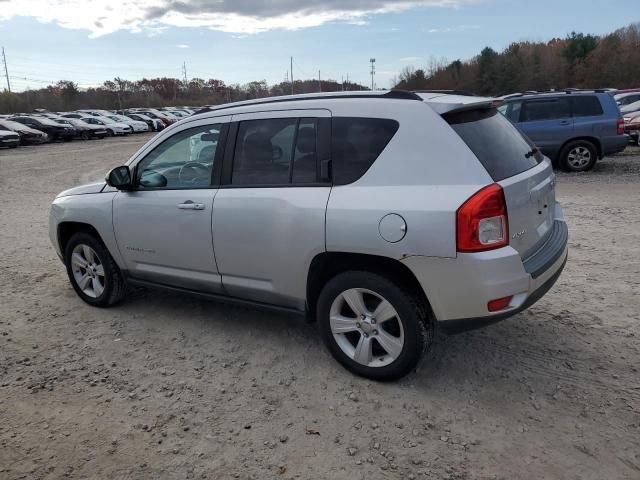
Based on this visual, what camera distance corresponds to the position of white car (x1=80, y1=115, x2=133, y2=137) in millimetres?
33594

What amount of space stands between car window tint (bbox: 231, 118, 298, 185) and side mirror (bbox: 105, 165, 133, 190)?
1.10m

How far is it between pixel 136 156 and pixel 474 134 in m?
2.80

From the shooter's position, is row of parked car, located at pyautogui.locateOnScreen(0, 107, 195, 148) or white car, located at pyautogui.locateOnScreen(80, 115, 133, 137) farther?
white car, located at pyautogui.locateOnScreen(80, 115, 133, 137)

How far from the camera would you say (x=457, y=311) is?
10.0ft

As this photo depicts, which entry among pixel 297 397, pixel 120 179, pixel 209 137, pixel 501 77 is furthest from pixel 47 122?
pixel 501 77

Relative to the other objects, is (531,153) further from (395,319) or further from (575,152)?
(575,152)

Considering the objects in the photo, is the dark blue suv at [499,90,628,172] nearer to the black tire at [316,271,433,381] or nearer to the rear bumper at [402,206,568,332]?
the rear bumper at [402,206,568,332]

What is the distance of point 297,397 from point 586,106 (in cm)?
1112

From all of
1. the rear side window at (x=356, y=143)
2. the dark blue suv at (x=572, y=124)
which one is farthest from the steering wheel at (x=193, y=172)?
the dark blue suv at (x=572, y=124)

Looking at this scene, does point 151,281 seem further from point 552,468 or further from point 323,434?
point 552,468

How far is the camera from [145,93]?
88.4 m

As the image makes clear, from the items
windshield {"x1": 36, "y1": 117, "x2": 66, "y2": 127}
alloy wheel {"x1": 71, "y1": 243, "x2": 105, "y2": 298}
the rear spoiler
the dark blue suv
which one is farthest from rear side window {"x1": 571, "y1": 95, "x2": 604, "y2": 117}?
windshield {"x1": 36, "y1": 117, "x2": 66, "y2": 127}

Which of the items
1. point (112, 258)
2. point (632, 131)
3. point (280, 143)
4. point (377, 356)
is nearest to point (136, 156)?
point (112, 258)

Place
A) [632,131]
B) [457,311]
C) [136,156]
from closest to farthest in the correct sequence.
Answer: [457,311]
[136,156]
[632,131]
